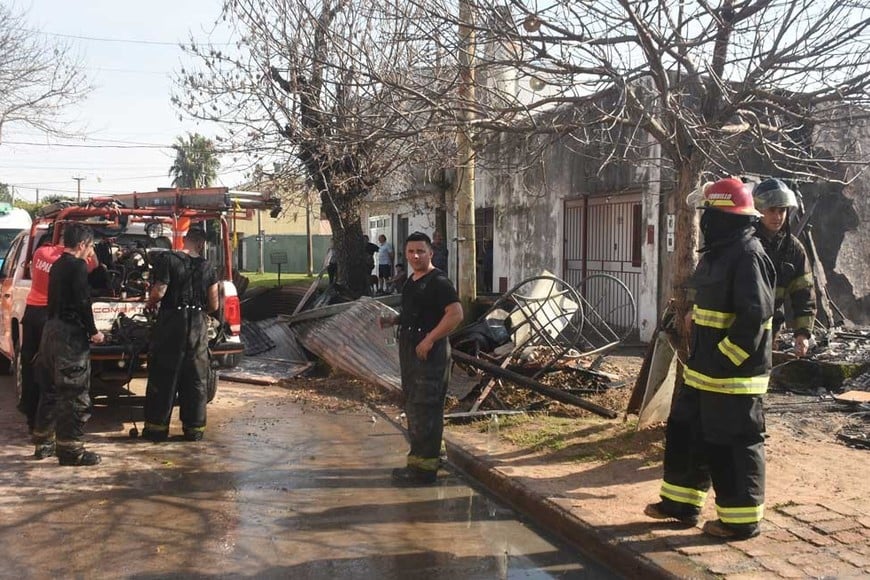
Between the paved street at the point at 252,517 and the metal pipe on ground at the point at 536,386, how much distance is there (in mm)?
1103

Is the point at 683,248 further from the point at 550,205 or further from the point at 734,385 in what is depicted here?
the point at 550,205

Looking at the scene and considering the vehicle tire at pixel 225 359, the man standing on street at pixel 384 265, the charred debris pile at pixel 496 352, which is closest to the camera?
the charred debris pile at pixel 496 352

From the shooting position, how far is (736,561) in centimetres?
392

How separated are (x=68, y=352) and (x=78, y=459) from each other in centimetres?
82

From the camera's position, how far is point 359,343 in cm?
970

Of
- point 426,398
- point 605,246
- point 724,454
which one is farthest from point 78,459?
point 605,246

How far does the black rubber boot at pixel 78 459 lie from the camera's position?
605 cm

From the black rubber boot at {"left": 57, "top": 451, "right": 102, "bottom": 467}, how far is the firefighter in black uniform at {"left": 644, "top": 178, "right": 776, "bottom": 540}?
13.5 ft

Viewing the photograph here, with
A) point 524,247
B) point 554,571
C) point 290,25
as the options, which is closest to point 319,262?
point 524,247

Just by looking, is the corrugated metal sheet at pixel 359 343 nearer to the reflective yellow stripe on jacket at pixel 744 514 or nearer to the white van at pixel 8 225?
the reflective yellow stripe on jacket at pixel 744 514

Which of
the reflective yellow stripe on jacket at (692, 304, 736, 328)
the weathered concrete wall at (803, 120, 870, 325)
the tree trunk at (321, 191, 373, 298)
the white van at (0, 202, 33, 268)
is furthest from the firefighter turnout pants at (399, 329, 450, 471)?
the white van at (0, 202, 33, 268)

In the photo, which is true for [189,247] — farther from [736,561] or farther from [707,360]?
[736,561]

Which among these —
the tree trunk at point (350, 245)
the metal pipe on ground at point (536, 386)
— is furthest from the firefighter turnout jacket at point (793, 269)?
the tree trunk at point (350, 245)

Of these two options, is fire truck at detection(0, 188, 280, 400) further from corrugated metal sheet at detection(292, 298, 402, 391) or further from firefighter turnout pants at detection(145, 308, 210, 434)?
corrugated metal sheet at detection(292, 298, 402, 391)
